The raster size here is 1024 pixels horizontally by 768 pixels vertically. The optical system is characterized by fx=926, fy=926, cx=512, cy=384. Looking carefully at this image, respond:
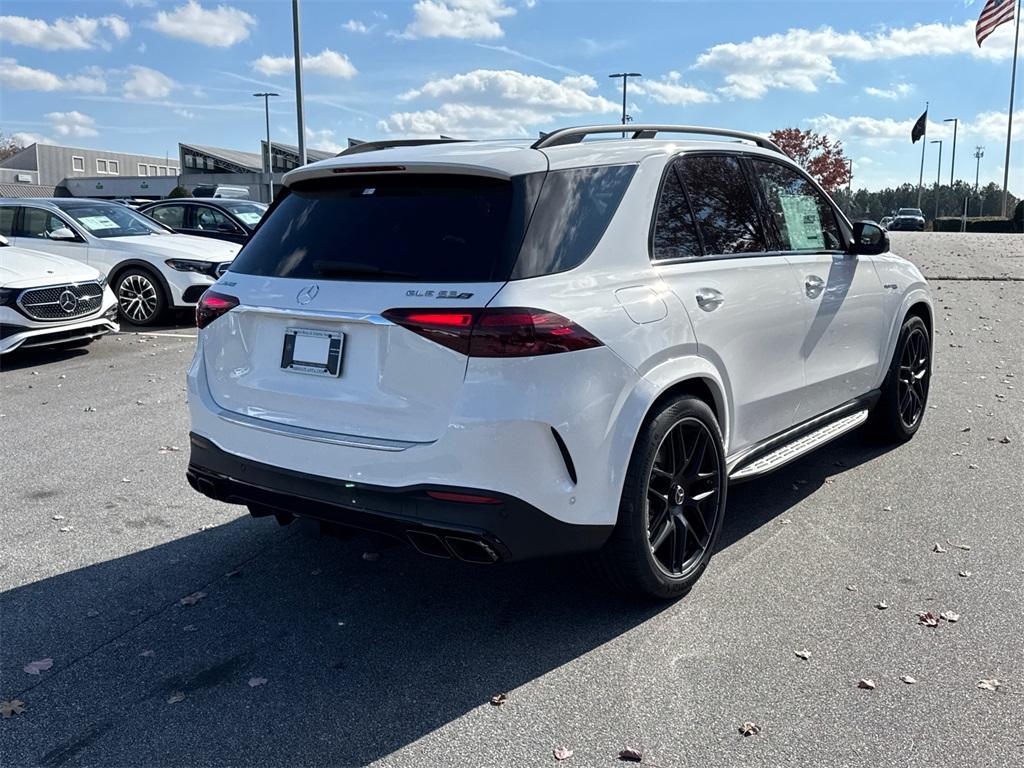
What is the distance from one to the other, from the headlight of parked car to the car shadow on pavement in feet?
26.4

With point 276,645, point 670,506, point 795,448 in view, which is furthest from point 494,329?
point 795,448

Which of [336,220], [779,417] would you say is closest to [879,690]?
[779,417]

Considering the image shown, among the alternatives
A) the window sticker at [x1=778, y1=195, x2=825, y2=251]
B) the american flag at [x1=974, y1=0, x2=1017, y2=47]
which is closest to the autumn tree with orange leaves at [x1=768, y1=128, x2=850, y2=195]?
the american flag at [x1=974, y1=0, x2=1017, y2=47]

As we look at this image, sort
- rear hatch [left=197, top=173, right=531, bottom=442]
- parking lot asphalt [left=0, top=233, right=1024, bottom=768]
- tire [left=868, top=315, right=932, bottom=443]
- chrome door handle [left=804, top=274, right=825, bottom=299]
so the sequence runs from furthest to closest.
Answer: tire [left=868, top=315, right=932, bottom=443] < chrome door handle [left=804, top=274, right=825, bottom=299] < rear hatch [left=197, top=173, right=531, bottom=442] < parking lot asphalt [left=0, top=233, right=1024, bottom=768]

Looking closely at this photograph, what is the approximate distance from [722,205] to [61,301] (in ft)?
24.6

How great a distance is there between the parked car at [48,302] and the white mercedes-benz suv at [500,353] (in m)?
6.16

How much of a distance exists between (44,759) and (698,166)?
11.3 feet

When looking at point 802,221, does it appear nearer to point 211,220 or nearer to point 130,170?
point 211,220

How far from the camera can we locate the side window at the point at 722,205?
416 centimetres

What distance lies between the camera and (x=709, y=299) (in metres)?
3.92

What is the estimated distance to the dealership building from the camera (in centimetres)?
6341

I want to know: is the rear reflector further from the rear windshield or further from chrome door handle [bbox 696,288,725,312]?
chrome door handle [bbox 696,288,725,312]

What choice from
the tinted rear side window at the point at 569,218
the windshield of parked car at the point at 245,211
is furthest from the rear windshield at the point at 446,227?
the windshield of parked car at the point at 245,211

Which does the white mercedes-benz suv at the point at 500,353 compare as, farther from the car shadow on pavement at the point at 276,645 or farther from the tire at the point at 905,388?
the tire at the point at 905,388
